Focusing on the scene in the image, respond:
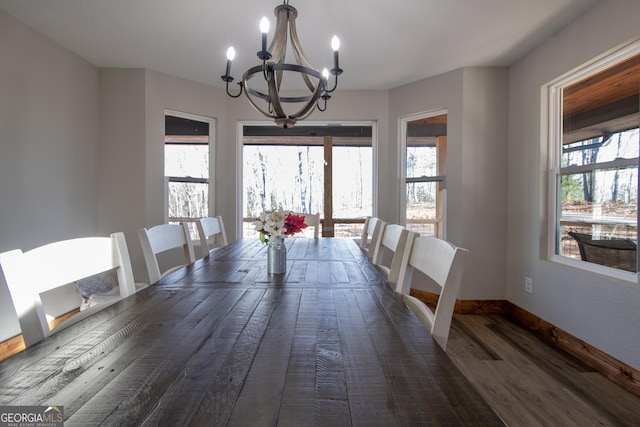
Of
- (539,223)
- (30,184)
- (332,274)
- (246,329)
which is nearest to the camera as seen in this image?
(246,329)

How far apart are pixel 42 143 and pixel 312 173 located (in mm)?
2681

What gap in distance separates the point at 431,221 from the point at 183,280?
287 centimetres

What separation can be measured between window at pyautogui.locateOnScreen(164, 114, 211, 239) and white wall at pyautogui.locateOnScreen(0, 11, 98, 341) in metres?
0.69

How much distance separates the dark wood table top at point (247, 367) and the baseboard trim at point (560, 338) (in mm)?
1918

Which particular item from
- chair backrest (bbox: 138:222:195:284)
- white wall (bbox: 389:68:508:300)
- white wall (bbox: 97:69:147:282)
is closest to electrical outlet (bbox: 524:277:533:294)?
white wall (bbox: 389:68:508:300)

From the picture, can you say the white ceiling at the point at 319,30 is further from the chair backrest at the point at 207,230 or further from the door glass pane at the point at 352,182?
the chair backrest at the point at 207,230

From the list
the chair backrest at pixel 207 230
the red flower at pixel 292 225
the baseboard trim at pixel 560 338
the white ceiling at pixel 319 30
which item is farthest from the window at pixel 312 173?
the red flower at pixel 292 225

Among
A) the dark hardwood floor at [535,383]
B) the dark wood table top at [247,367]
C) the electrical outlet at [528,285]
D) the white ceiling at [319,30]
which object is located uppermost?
the white ceiling at [319,30]

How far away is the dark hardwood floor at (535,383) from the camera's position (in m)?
1.64

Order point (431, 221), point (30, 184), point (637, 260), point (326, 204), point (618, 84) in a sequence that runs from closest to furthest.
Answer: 1. point (637, 260)
2. point (618, 84)
3. point (30, 184)
4. point (431, 221)
5. point (326, 204)

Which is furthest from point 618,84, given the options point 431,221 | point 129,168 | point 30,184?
point 30,184

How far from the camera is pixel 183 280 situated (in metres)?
1.33

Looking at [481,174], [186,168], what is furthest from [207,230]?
[481,174]

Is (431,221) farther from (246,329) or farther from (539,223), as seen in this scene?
(246,329)
